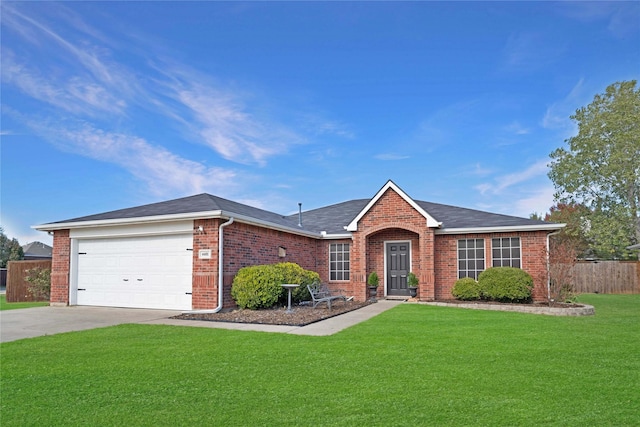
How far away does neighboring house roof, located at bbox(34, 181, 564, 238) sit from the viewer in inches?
541

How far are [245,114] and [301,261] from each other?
21.4 ft

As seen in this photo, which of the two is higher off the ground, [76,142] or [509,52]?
[509,52]

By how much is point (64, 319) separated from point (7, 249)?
3676cm

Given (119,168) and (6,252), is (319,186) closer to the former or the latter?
(119,168)

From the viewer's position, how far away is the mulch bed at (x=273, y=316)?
11.0 meters

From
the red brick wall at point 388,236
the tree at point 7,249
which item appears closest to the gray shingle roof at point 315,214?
the red brick wall at point 388,236

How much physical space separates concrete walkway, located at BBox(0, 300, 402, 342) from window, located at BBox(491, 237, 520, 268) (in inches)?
232

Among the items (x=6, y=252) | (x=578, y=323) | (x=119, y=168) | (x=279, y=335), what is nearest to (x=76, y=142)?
(x=119, y=168)

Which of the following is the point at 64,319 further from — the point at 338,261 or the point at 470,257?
the point at 470,257

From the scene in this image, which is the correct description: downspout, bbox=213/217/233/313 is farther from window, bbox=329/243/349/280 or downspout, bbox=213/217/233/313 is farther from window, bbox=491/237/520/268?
window, bbox=491/237/520/268

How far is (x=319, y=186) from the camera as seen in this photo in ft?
80.6

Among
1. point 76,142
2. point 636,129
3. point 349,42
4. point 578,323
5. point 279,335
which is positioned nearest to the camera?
point 279,335

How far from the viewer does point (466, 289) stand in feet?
52.4

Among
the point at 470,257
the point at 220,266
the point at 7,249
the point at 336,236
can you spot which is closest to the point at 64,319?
the point at 220,266
